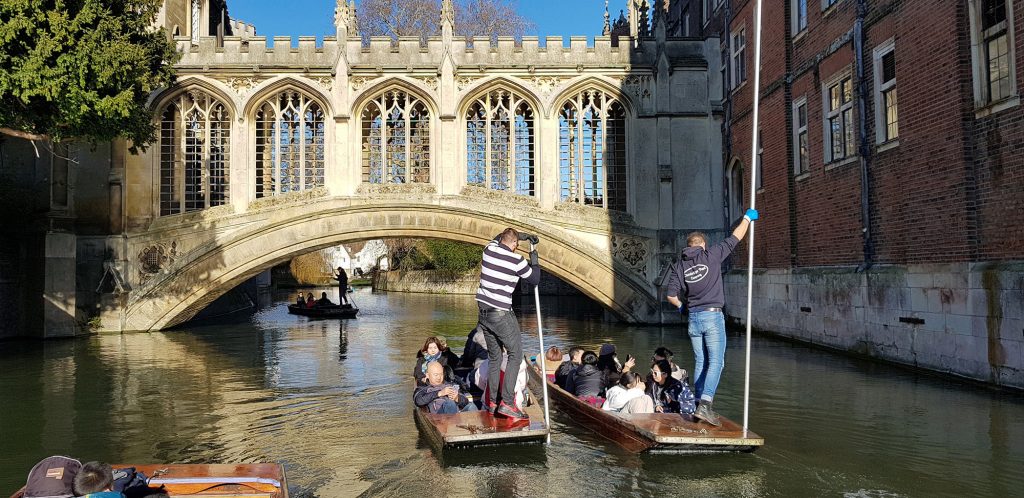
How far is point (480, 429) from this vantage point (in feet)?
21.2

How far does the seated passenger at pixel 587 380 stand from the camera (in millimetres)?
8258

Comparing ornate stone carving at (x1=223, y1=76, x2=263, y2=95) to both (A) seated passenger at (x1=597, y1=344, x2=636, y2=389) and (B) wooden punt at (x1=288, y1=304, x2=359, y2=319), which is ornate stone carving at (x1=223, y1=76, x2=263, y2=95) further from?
(A) seated passenger at (x1=597, y1=344, x2=636, y2=389)

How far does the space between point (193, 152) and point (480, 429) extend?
15483mm

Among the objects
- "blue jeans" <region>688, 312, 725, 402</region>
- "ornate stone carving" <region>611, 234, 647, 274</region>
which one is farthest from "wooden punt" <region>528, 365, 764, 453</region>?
"ornate stone carving" <region>611, 234, 647, 274</region>

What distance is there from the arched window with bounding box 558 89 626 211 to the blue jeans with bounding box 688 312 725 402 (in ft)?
41.5

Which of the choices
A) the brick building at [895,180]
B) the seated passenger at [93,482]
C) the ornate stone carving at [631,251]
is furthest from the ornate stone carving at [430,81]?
the seated passenger at [93,482]

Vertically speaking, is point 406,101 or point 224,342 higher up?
point 406,101

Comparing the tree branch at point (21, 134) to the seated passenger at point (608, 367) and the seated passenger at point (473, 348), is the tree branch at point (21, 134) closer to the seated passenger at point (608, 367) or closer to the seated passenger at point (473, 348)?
the seated passenger at point (473, 348)

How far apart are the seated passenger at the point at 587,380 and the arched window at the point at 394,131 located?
36.2 feet

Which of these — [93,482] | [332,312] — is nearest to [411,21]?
[332,312]

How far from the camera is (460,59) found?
18.9 metres

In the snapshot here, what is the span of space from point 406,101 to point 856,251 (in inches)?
436

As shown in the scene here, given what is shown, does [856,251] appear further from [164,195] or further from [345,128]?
[164,195]

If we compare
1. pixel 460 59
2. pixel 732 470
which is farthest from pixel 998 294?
pixel 460 59
